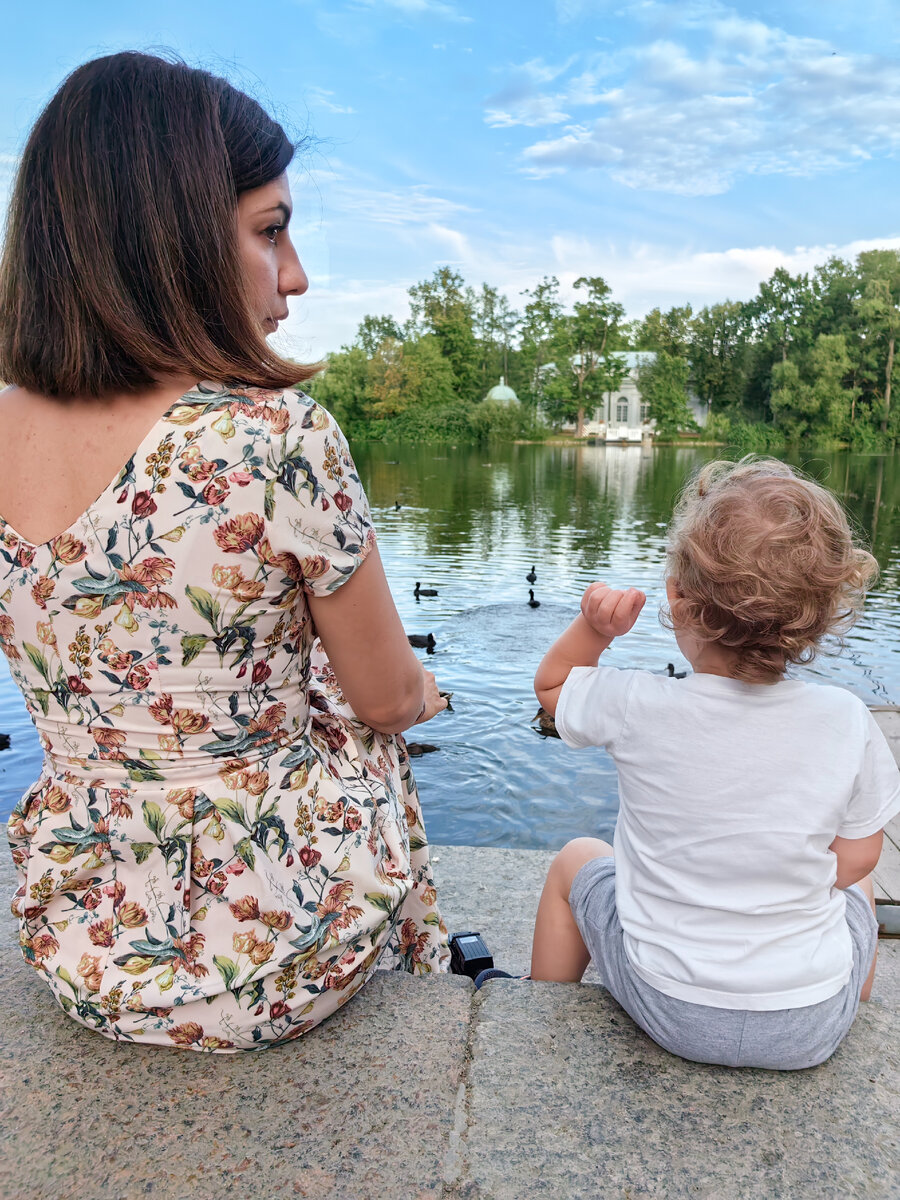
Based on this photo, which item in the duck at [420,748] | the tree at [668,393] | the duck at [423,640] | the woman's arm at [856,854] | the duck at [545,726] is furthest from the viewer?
the tree at [668,393]

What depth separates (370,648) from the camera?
153cm

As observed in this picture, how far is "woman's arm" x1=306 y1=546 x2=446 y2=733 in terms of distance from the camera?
147cm

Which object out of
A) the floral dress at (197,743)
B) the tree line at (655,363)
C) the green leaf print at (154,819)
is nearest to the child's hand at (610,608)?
the floral dress at (197,743)

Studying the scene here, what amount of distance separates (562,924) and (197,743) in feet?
2.91

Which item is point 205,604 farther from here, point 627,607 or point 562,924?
point 562,924

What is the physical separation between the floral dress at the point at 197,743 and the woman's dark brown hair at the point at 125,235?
0.12 metres

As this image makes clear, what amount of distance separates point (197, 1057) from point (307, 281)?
4.62ft

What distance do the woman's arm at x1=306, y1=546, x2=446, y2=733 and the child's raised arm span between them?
0.25 meters

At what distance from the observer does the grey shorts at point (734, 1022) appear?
1.53 m

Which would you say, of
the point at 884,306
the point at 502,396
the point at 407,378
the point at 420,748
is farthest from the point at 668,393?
the point at 420,748

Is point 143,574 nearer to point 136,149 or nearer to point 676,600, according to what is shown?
point 136,149

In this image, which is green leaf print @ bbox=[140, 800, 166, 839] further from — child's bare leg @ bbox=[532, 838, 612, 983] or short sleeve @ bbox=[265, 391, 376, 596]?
child's bare leg @ bbox=[532, 838, 612, 983]

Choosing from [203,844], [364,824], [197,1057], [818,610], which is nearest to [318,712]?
[364,824]

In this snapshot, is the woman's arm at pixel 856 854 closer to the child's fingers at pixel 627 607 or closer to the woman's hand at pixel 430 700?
the child's fingers at pixel 627 607
